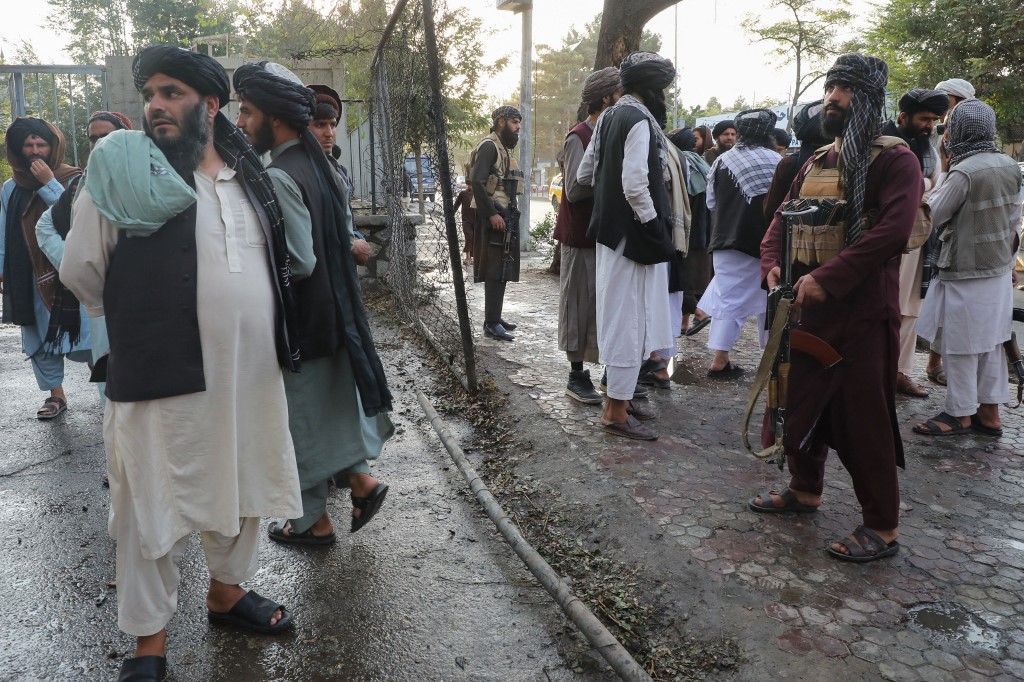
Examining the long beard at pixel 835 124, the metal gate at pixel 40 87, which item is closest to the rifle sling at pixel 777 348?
the long beard at pixel 835 124

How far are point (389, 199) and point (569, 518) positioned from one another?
540 centimetres

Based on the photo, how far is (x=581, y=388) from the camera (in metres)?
5.14

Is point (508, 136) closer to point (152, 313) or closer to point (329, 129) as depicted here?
point (329, 129)

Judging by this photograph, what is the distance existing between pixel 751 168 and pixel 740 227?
0.46 meters

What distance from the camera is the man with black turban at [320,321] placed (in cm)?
288

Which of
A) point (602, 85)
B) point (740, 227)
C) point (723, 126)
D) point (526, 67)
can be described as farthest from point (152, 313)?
point (526, 67)

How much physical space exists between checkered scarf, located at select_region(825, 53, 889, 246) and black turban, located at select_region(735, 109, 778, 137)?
Result: 2546 millimetres

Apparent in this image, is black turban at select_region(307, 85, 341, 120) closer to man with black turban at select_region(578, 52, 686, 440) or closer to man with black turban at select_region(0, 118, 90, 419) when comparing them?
man with black turban at select_region(578, 52, 686, 440)

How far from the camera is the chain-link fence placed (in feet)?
16.0

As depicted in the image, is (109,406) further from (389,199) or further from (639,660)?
(389,199)

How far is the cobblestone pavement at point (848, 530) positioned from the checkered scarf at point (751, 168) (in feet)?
4.80

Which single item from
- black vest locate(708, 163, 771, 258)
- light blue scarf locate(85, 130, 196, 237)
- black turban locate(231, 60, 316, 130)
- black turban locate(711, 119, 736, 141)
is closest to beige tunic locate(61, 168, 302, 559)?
light blue scarf locate(85, 130, 196, 237)

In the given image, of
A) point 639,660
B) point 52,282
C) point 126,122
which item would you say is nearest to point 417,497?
point 639,660

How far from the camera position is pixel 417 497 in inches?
155
